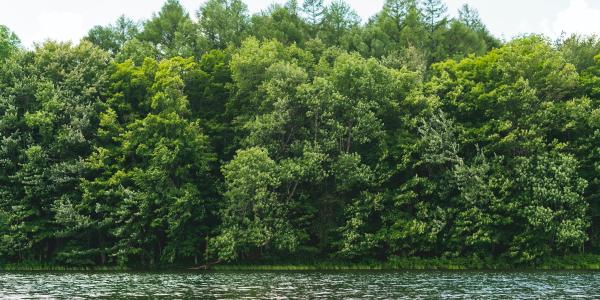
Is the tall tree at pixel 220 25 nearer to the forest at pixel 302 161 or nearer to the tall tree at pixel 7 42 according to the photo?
the forest at pixel 302 161

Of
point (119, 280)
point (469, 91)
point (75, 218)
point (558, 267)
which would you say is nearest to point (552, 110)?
point (469, 91)

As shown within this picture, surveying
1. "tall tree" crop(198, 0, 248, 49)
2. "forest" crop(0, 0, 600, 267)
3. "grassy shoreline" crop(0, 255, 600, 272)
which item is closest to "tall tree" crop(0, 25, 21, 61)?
"forest" crop(0, 0, 600, 267)

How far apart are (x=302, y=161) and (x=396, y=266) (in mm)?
12028

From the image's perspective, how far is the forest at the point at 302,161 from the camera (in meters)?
56.0

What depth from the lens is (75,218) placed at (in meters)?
58.2

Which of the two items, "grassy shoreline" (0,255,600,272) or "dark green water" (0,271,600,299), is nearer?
"dark green water" (0,271,600,299)

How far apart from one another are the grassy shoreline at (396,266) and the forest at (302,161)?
741 mm

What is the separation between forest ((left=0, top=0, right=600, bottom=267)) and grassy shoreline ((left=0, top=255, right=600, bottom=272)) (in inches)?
29.2

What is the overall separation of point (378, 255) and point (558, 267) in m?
14.9

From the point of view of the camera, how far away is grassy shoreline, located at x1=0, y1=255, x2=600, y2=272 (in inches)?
2165

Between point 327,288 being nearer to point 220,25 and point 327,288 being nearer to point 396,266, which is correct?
point 396,266

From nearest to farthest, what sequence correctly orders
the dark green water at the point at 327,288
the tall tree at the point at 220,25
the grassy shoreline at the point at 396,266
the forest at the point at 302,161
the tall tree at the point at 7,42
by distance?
the dark green water at the point at 327,288
the grassy shoreline at the point at 396,266
the forest at the point at 302,161
the tall tree at the point at 7,42
the tall tree at the point at 220,25

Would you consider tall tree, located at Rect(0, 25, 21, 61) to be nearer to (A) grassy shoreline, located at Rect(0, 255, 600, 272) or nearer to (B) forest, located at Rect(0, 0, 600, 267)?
(B) forest, located at Rect(0, 0, 600, 267)

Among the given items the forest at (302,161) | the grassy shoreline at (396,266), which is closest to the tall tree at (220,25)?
the forest at (302,161)
